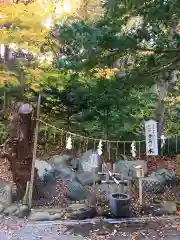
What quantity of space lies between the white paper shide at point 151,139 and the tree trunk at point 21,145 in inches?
93.3

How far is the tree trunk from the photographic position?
693 cm

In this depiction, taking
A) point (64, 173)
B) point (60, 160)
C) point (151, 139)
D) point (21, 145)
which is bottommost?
point (64, 173)

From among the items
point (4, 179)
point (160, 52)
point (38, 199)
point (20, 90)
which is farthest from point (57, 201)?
point (160, 52)

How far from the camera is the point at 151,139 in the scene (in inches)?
287

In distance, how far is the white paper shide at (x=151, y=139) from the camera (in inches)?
285

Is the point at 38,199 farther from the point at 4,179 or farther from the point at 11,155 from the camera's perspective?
the point at 4,179

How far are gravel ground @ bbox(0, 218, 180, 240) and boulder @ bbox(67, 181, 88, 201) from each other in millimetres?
1255

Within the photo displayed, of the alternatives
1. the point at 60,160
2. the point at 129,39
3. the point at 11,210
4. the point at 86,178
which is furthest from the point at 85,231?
the point at 60,160

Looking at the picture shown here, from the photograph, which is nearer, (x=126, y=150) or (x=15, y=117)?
(x=15, y=117)

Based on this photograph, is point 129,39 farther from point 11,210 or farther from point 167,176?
point 167,176

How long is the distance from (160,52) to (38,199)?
4031 millimetres

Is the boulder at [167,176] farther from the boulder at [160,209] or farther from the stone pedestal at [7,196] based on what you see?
the stone pedestal at [7,196]

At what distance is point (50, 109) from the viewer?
9984 millimetres

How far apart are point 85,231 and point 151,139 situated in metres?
2.38
